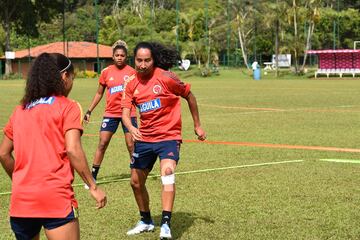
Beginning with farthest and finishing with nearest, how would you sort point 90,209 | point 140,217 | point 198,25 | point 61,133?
1. point 198,25
2. point 90,209
3. point 140,217
4. point 61,133

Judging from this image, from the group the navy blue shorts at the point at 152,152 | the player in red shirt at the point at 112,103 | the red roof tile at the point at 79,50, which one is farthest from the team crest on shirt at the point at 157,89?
the red roof tile at the point at 79,50

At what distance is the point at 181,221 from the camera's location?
25.0ft

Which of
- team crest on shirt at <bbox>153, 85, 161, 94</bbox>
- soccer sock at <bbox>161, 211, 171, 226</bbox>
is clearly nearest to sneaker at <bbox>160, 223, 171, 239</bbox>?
soccer sock at <bbox>161, 211, 171, 226</bbox>

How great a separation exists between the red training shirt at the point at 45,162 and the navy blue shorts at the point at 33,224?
36 millimetres

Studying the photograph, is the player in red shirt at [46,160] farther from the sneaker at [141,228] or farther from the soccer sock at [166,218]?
the sneaker at [141,228]

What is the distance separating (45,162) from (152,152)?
9.31 feet

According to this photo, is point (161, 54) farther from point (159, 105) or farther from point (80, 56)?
point (80, 56)

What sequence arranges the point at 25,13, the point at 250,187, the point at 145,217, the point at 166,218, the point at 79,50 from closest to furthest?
the point at 166,218, the point at 145,217, the point at 250,187, the point at 25,13, the point at 79,50

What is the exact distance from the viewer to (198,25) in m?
79.4

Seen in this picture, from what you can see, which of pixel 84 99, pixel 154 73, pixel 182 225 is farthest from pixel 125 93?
pixel 84 99

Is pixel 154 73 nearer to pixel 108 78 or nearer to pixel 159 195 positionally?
pixel 159 195

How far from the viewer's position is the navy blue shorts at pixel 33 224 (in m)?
4.25

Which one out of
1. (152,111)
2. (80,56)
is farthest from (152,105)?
(80,56)

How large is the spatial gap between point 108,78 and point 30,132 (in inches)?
240
